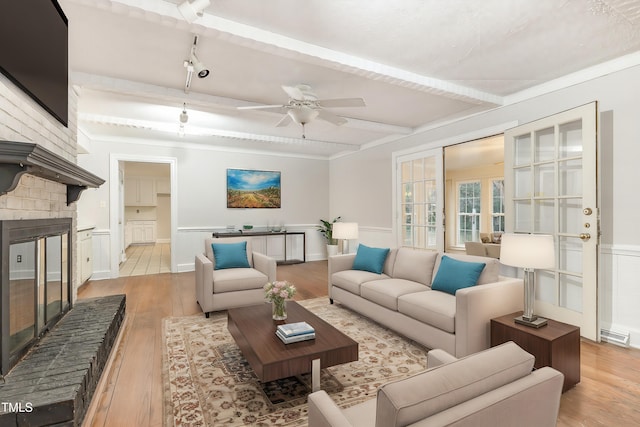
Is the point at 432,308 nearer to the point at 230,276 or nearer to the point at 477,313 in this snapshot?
the point at 477,313

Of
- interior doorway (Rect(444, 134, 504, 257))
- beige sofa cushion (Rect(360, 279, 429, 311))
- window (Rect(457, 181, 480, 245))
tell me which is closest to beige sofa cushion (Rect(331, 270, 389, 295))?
beige sofa cushion (Rect(360, 279, 429, 311))

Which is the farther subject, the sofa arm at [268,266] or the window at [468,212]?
the window at [468,212]

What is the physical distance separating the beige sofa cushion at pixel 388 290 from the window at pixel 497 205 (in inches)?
221

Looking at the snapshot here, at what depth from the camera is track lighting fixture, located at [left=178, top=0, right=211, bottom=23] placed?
184cm

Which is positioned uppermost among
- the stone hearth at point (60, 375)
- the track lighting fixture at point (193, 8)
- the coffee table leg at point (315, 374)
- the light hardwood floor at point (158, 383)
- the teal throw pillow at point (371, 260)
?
the track lighting fixture at point (193, 8)

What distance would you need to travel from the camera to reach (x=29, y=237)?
2090mm

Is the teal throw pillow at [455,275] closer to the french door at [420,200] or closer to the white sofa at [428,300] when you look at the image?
the white sofa at [428,300]

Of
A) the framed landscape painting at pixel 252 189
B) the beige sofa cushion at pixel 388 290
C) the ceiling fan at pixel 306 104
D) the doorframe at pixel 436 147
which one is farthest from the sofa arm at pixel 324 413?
the framed landscape painting at pixel 252 189

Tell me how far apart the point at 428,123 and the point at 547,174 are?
2067 millimetres

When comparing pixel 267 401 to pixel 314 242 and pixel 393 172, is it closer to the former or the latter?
pixel 393 172

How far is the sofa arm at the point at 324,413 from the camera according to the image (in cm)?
108

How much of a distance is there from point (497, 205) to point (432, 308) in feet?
21.1

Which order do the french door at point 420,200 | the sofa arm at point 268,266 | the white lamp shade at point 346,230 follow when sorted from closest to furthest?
the sofa arm at point 268,266, the white lamp shade at point 346,230, the french door at point 420,200

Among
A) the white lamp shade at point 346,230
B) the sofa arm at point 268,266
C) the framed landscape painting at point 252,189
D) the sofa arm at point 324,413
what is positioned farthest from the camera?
the framed landscape painting at point 252,189
